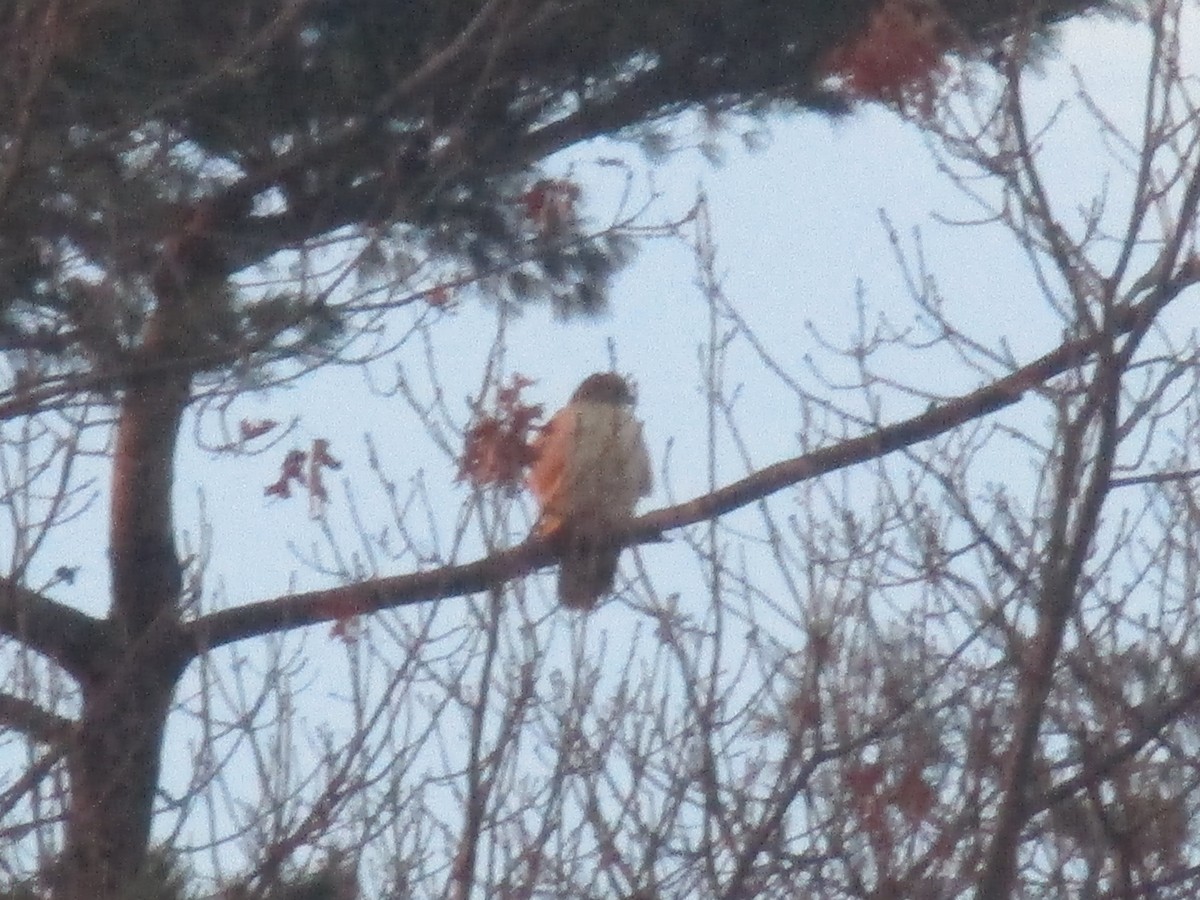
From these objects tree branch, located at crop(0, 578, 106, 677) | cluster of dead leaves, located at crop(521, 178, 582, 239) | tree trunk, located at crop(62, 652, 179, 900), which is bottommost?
tree trunk, located at crop(62, 652, 179, 900)

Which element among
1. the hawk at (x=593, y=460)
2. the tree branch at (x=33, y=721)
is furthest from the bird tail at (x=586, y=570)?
the tree branch at (x=33, y=721)

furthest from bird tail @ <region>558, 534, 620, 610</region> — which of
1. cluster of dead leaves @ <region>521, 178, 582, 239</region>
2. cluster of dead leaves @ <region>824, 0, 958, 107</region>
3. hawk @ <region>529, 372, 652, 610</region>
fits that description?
cluster of dead leaves @ <region>824, 0, 958, 107</region>

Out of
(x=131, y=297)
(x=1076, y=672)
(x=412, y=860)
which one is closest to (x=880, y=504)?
(x=1076, y=672)

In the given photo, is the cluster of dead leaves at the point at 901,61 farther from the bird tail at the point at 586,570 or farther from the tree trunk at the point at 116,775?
the tree trunk at the point at 116,775

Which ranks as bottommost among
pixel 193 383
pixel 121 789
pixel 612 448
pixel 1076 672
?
pixel 1076 672

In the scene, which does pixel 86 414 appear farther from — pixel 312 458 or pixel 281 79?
pixel 281 79

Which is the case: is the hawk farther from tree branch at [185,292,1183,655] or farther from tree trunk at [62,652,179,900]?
tree trunk at [62,652,179,900]

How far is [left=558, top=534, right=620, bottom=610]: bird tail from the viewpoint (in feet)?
14.9

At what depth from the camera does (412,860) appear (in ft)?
14.5

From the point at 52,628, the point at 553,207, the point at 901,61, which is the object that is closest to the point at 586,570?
the point at 553,207

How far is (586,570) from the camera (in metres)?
4.67

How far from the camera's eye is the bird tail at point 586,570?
4547mm

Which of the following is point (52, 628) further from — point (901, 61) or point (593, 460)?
point (901, 61)

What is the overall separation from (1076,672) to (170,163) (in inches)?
74.5
